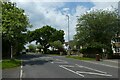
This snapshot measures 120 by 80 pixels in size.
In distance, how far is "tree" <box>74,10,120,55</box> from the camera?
6266cm

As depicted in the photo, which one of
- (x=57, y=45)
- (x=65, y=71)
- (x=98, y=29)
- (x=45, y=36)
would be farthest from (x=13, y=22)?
(x=45, y=36)

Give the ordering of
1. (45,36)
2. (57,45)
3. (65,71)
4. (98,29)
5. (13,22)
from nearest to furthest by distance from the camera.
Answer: (65,71) → (13,22) → (98,29) → (57,45) → (45,36)

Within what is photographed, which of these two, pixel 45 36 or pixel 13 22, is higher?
pixel 45 36

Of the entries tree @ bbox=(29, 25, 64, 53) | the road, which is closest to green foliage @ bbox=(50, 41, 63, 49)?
tree @ bbox=(29, 25, 64, 53)

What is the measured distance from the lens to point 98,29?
63.1m

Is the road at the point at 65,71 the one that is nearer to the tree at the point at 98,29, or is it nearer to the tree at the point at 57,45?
the tree at the point at 98,29

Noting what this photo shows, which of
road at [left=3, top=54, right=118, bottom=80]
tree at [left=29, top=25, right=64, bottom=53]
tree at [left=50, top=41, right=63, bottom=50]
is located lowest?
road at [left=3, top=54, right=118, bottom=80]

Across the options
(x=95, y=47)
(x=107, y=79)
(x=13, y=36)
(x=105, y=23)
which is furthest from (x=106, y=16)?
(x=107, y=79)

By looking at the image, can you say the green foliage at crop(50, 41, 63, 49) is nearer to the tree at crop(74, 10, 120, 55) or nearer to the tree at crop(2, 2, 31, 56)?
the tree at crop(74, 10, 120, 55)

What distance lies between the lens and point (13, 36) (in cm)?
4138

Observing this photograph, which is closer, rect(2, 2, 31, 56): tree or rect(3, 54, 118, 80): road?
rect(3, 54, 118, 80): road

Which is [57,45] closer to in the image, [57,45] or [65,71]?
[57,45]

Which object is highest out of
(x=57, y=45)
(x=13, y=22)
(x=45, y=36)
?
(x=45, y=36)

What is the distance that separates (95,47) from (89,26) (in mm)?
4435
